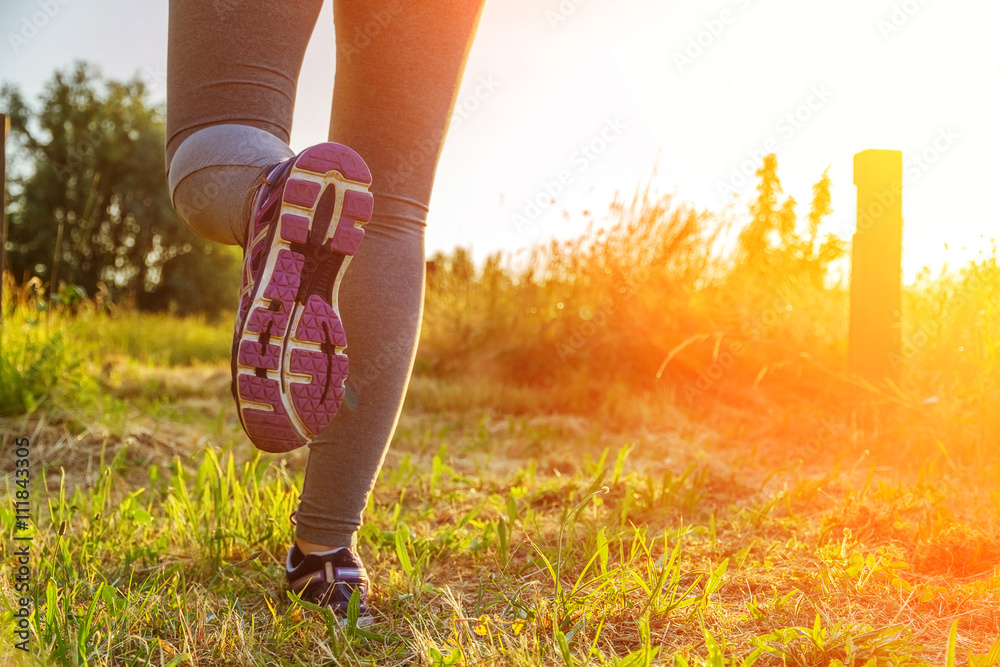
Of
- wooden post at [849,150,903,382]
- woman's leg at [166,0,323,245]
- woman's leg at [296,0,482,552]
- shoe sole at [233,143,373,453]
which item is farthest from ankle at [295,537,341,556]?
wooden post at [849,150,903,382]

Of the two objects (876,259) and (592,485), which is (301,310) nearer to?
(592,485)

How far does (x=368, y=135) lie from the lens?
3.71ft

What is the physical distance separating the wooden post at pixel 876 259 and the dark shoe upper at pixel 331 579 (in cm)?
232

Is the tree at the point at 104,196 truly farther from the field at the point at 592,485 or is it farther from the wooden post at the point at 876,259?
the wooden post at the point at 876,259

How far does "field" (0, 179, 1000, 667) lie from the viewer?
39.4 inches

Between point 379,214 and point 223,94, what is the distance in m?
0.27

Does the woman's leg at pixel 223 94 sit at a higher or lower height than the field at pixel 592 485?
higher

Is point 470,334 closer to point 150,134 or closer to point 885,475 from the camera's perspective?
point 885,475

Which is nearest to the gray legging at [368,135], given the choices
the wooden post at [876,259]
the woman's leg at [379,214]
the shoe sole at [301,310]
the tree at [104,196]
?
the woman's leg at [379,214]

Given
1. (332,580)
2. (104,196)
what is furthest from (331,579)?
(104,196)

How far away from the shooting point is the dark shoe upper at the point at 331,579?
1105mm

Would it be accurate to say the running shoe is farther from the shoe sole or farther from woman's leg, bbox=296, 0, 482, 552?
the shoe sole

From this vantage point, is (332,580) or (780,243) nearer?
(332,580)

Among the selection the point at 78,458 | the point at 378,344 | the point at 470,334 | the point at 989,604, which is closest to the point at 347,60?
the point at 378,344
